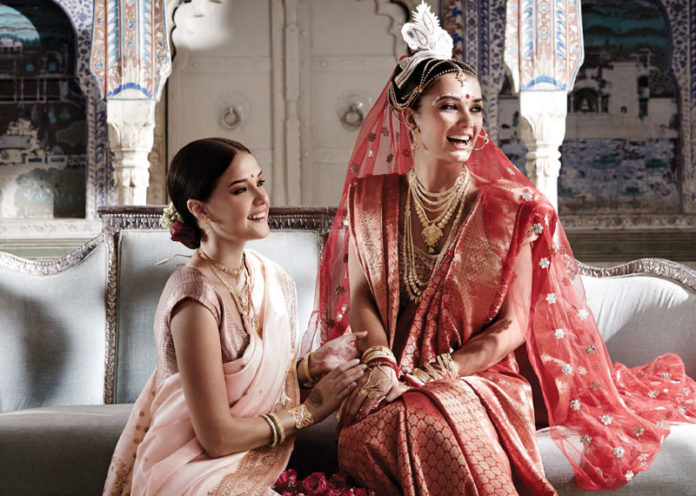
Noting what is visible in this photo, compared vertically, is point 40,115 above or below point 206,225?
above

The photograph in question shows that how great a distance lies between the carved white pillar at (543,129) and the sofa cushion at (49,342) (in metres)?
3.72

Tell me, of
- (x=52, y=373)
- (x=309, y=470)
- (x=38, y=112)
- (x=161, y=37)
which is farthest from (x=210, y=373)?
(x=38, y=112)

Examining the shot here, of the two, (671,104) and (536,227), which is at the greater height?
(671,104)

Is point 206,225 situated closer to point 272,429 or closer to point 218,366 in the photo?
point 218,366

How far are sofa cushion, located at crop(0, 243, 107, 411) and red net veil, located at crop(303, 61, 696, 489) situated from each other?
0.91 meters

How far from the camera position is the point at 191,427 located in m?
1.88

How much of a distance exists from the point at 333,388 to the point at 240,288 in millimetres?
337

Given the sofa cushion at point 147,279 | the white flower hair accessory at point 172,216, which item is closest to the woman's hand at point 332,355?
the white flower hair accessory at point 172,216

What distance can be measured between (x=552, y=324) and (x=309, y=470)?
0.85 meters

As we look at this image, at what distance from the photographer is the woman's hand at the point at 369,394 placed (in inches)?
81.4

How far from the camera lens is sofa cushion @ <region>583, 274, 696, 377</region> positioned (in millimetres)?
2986

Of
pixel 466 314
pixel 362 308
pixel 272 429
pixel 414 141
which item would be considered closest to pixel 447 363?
pixel 466 314

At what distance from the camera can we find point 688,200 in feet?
23.6

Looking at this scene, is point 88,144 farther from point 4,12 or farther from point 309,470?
point 309,470
